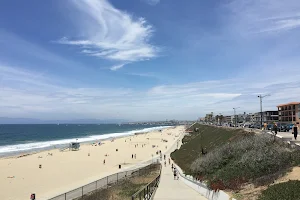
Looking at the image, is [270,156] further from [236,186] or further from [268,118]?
[268,118]

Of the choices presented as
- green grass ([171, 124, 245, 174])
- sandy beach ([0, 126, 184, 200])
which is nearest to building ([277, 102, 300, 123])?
green grass ([171, 124, 245, 174])

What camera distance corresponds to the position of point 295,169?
12.5 meters

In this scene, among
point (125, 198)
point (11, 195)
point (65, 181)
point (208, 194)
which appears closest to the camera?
point (208, 194)

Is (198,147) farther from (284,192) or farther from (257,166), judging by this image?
(284,192)

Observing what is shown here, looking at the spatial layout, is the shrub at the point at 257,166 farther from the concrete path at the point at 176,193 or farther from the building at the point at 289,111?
the building at the point at 289,111

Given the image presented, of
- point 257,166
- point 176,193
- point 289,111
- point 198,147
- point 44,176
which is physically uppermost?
point 289,111

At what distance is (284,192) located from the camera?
9641 mm

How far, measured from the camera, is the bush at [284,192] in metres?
9.22

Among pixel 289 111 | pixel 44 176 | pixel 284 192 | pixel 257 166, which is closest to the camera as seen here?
pixel 284 192

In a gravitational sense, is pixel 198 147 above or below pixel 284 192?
below

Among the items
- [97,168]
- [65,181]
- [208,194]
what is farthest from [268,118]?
[208,194]

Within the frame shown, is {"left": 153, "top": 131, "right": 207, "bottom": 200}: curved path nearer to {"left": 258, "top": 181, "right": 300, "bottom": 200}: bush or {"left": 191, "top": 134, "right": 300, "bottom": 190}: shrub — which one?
{"left": 191, "top": 134, "right": 300, "bottom": 190}: shrub

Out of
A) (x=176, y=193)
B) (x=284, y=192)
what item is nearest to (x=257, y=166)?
(x=176, y=193)

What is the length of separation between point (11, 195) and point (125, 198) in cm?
1497
